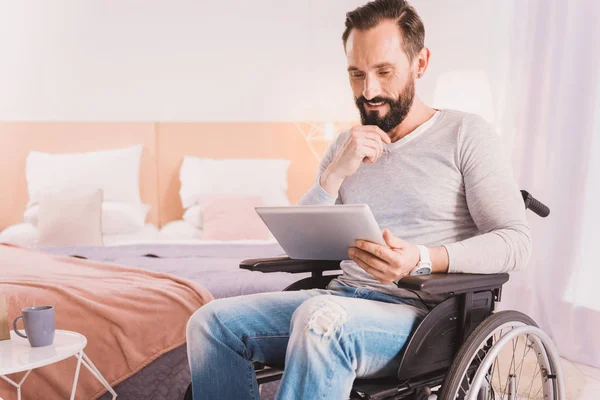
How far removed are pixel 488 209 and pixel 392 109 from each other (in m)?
0.36

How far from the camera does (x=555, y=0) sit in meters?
2.99

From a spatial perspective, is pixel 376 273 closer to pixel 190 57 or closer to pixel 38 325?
pixel 38 325

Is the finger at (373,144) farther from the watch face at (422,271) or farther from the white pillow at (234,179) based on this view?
the white pillow at (234,179)

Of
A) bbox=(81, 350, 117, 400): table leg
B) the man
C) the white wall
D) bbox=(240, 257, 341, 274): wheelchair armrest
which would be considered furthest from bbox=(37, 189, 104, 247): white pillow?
the man

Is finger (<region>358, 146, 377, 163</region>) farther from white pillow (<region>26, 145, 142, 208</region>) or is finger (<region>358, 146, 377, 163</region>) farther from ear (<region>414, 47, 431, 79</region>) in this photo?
white pillow (<region>26, 145, 142, 208</region>)

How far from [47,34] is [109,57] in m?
0.42

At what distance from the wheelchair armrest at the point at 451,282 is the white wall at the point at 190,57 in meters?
2.83

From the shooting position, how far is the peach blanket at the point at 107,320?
6.02 ft

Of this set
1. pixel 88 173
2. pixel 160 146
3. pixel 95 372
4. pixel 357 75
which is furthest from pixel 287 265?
pixel 160 146

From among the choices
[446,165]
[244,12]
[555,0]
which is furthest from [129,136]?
[446,165]

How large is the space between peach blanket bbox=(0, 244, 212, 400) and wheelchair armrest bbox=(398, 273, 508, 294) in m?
0.95

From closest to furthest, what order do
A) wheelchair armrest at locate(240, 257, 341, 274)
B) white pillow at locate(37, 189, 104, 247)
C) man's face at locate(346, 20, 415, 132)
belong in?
man's face at locate(346, 20, 415, 132) < wheelchair armrest at locate(240, 257, 341, 274) < white pillow at locate(37, 189, 104, 247)

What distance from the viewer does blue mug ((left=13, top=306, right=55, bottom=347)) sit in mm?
1578

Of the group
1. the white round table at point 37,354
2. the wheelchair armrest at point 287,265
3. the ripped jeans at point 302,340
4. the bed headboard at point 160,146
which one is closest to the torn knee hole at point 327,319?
the ripped jeans at point 302,340
